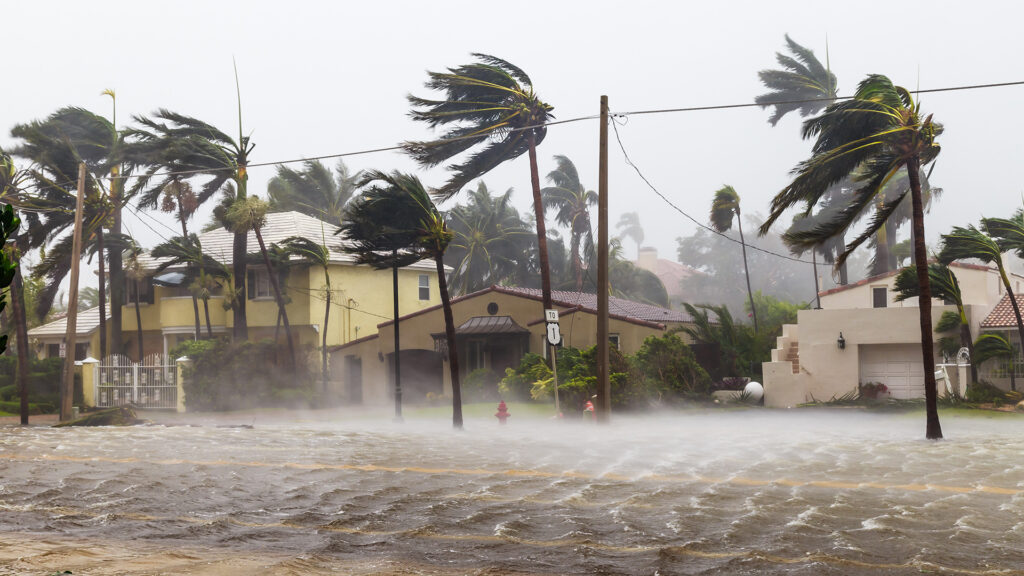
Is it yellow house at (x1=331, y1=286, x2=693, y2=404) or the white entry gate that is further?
the white entry gate

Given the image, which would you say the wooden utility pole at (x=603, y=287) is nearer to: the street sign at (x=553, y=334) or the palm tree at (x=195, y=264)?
the street sign at (x=553, y=334)

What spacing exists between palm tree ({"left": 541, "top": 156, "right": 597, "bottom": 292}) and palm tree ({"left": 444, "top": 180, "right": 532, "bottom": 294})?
9.15ft

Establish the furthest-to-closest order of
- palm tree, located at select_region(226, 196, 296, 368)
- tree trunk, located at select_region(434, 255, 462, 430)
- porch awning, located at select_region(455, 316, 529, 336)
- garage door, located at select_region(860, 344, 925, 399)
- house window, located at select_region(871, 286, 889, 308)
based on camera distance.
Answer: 1. palm tree, located at select_region(226, 196, 296, 368)
2. porch awning, located at select_region(455, 316, 529, 336)
3. house window, located at select_region(871, 286, 889, 308)
4. garage door, located at select_region(860, 344, 925, 399)
5. tree trunk, located at select_region(434, 255, 462, 430)

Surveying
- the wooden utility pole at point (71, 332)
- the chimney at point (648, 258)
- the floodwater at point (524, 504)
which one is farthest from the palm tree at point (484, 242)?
the chimney at point (648, 258)

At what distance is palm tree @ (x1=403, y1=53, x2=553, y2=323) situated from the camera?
32344 mm

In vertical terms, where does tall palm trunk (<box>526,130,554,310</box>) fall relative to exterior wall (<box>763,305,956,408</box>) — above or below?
above

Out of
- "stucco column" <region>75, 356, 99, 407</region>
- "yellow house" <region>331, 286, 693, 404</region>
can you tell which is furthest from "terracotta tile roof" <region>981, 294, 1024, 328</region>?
"stucco column" <region>75, 356, 99, 407</region>

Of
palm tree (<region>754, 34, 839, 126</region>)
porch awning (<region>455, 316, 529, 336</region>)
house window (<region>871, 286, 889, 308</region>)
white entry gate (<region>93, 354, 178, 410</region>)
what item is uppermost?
palm tree (<region>754, 34, 839, 126</region>)

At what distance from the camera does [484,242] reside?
197ft

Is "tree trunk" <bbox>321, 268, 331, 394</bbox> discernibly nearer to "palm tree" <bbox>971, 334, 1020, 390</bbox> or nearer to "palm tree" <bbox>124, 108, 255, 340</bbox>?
"palm tree" <bbox>124, 108, 255, 340</bbox>

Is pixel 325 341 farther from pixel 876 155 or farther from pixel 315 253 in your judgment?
pixel 876 155

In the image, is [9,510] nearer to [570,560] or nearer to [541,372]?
[570,560]

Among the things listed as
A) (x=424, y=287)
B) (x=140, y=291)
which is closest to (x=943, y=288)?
(x=424, y=287)

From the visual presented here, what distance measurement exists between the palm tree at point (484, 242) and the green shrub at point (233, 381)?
19635 mm
